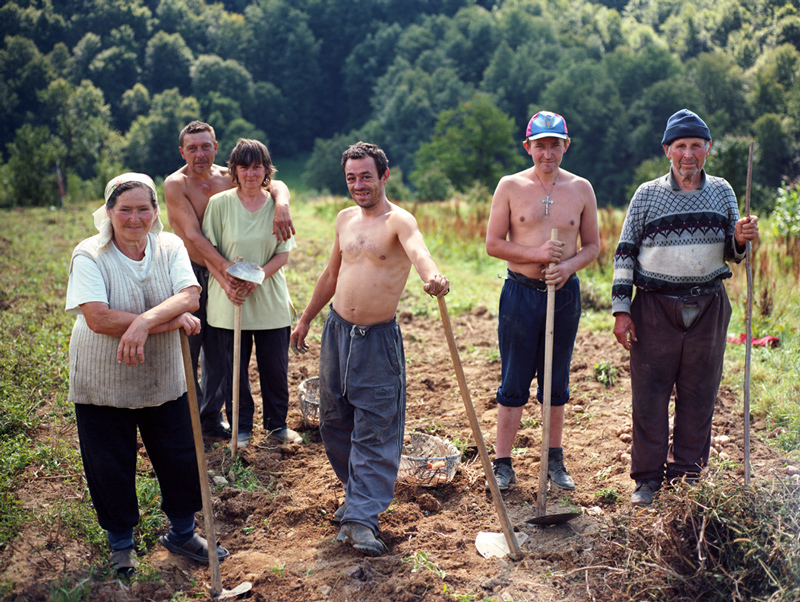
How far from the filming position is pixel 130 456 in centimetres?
318

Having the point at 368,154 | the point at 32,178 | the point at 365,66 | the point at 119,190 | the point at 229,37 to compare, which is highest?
the point at 229,37

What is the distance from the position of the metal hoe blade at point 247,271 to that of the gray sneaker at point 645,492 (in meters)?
2.66

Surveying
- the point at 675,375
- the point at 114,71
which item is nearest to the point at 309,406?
the point at 675,375

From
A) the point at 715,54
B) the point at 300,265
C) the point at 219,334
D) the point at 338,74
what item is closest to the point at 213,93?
the point at 338,74

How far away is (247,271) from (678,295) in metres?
2.65

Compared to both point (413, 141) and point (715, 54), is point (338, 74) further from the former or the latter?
point (715, 54)

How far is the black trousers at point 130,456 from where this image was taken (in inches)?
121

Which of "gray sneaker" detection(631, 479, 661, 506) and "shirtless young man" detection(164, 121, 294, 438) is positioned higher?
"shirtless young man" detection(164, 121, 294, 438)

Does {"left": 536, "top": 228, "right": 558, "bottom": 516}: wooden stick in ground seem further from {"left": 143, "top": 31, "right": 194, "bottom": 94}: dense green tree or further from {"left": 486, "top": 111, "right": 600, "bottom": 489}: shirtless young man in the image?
{"left": 143, "top": 31, "right": 194, "bottom": 94}: dense green tree

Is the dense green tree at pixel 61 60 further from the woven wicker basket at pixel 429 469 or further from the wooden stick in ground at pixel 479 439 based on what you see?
the wooden stick in ground at pixel 479 439

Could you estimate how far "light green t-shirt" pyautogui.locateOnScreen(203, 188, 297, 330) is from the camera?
4.54 metres

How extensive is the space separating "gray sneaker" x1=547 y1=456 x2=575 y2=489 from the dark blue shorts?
0.45m

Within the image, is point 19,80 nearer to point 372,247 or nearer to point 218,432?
point 218,432

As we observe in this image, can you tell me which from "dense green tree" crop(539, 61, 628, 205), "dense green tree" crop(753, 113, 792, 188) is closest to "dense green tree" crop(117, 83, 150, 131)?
"dense green tree" crop(539, 61, 628, 205)
